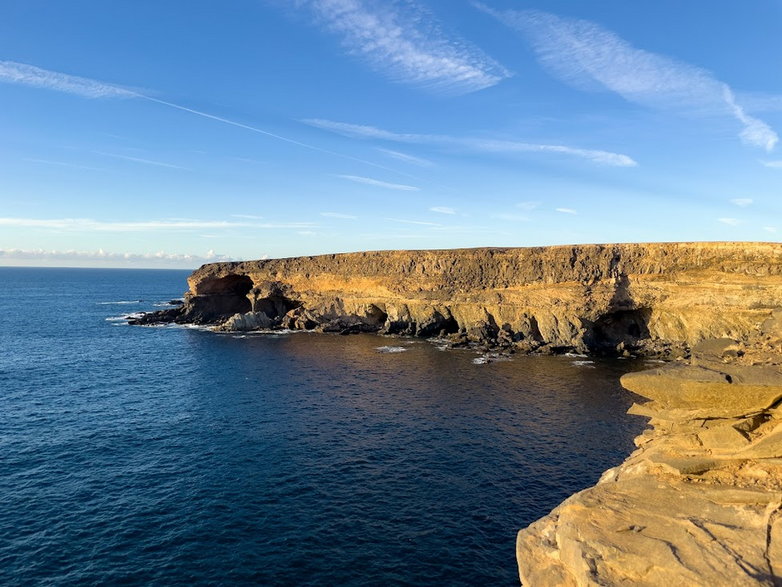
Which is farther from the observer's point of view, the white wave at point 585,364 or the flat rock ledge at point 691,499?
the white wave at point 585,364

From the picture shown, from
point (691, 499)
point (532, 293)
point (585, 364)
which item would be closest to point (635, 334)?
point (532, 293)

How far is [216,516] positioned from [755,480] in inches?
890

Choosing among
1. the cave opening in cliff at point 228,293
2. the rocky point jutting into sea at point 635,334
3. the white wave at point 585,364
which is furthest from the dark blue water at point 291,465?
the cave opening in cliff at point 228,293

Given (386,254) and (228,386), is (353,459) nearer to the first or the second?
(228,386)

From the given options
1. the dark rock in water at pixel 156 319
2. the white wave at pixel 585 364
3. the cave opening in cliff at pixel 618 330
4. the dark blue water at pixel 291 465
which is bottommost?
the dark blue water at pixel 291 465

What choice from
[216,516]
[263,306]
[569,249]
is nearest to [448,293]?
[569,249]

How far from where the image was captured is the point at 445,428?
36.0 metres

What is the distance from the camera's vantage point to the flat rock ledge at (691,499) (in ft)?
38.3

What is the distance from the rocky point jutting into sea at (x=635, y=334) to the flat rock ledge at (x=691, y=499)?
4cm

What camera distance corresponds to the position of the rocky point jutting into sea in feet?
40.8

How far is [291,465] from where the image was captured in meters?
29.8

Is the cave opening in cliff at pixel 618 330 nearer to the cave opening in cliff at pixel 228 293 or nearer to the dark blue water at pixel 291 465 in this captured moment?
the dark blue water at pixel 291 465

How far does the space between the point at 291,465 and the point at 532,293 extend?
49.6 meters

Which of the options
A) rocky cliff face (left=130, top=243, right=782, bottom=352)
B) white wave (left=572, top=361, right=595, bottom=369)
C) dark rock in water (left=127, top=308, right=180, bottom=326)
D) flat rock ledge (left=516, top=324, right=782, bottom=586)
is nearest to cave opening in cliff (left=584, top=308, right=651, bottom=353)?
rocky cliff face (left=130, top=243, right=782, bottom=352)
